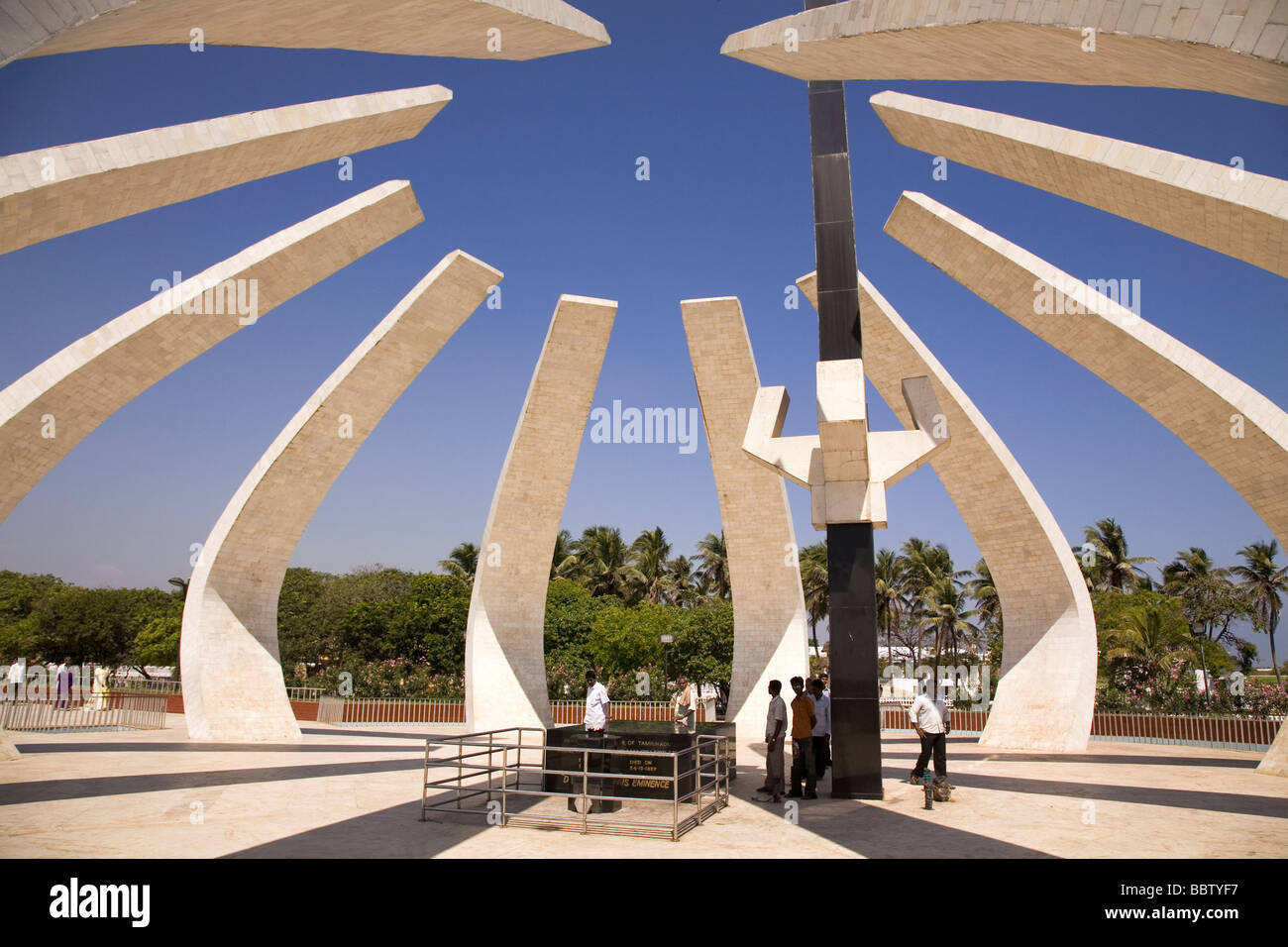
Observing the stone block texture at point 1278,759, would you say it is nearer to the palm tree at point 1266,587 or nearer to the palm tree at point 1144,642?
the palm tree at point 1144,642

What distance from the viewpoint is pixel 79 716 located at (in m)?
18.8

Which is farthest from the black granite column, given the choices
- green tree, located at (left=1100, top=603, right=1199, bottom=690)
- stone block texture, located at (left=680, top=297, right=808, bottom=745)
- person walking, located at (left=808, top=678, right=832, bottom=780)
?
green tree, located at (left=1100, top=603, right=1199, bottom=690)

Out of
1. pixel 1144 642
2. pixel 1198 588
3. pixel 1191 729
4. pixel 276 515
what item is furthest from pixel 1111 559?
pixel 276 515

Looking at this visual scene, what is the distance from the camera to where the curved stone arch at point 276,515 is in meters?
15.3

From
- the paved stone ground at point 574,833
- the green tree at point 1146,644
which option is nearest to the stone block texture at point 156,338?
the paved stone ground at point 574,833

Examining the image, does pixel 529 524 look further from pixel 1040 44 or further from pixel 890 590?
pixel 890 590

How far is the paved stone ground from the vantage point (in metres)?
6.63

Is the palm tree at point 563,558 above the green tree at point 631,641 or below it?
above

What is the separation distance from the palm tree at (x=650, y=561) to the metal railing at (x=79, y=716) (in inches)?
1148

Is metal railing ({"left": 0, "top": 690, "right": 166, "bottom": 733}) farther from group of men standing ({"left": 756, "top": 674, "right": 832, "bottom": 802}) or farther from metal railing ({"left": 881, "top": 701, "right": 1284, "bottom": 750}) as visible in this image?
metal railing ({"left": 881, "top": 701, "right": 1284, "bottom": 750})

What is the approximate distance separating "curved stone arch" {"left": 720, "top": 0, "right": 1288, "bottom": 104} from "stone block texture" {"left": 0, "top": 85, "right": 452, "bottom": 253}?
539 centimetres

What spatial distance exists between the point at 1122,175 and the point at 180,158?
10.7 m

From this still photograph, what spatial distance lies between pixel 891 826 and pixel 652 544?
41.7 metres
